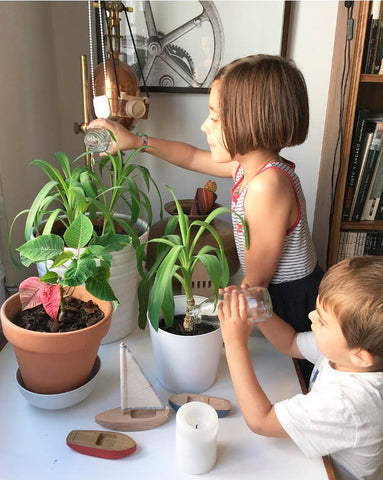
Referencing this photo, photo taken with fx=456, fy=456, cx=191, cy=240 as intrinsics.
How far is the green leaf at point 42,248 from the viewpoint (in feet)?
2.32

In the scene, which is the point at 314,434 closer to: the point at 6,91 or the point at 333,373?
the point at 333,373

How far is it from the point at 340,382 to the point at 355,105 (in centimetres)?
88

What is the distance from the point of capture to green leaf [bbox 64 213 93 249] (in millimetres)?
725

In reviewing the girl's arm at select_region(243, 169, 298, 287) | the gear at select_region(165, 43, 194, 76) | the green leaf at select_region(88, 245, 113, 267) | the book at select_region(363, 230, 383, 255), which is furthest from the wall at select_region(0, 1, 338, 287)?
the girl's arm at select_region(243, 169, 298, 287)

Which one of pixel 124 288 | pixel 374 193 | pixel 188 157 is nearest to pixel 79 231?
pixel 124 288

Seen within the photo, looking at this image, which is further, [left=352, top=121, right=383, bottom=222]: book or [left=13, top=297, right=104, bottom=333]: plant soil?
[left=352, top=121, right=383, bottom=222]: book

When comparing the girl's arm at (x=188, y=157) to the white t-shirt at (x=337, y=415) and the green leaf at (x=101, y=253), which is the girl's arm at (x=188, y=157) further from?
the white t-shirt at (x=337, y=415)

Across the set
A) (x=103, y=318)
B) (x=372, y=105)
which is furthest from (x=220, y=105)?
(x=372, y=105)

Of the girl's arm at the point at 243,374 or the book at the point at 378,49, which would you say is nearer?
the girl's arm at the point at 243,374

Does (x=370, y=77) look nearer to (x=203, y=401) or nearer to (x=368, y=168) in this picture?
(x=368, y=168)

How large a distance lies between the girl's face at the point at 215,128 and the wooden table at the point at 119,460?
0.47m

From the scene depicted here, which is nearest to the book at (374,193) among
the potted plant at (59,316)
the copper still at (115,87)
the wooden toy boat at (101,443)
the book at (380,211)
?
the book at (380,211)

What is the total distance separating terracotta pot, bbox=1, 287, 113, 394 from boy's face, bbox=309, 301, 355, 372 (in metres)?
0.35

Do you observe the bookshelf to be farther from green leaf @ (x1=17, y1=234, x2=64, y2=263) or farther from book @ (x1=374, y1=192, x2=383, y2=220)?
green leaf @ (x1=17, y1=234, x2=64, y2=263)
